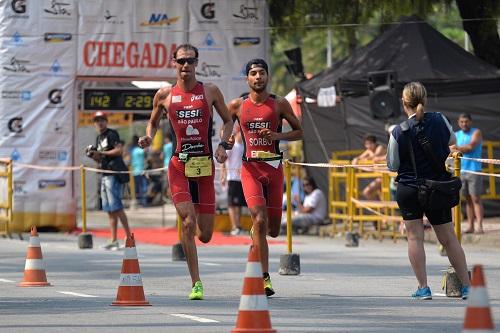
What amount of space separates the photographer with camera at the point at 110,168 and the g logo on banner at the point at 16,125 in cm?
507

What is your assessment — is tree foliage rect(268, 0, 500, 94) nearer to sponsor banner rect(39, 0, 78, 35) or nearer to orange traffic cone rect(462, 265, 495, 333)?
sponsor banner rect(39, 0, 78, 35)

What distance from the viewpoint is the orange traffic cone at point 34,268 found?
1442cm

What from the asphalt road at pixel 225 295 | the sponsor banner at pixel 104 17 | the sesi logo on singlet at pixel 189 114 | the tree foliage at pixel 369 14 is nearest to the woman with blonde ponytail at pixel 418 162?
the asphalt road at pixel 225 295

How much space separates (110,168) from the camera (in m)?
21.4

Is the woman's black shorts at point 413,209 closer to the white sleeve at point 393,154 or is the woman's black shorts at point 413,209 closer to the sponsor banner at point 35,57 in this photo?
the white sleeve at point 393,154

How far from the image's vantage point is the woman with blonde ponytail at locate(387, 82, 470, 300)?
12.3m

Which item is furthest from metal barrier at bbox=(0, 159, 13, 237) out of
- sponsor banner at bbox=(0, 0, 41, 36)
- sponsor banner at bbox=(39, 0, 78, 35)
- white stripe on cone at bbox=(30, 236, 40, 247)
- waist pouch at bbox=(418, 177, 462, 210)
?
waist pouch at bbox=(418, 177, 462, 210)

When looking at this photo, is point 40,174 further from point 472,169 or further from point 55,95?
point 472,169

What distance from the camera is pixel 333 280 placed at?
15.6 metres

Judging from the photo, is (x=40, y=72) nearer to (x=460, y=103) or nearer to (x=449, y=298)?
(x=460, y=103)

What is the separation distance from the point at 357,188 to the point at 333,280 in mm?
9902

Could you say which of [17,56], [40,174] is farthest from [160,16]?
[40,174]

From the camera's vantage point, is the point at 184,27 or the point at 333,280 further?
the point at 184,27

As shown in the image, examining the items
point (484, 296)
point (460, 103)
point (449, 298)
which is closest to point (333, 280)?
point (449, 298)
